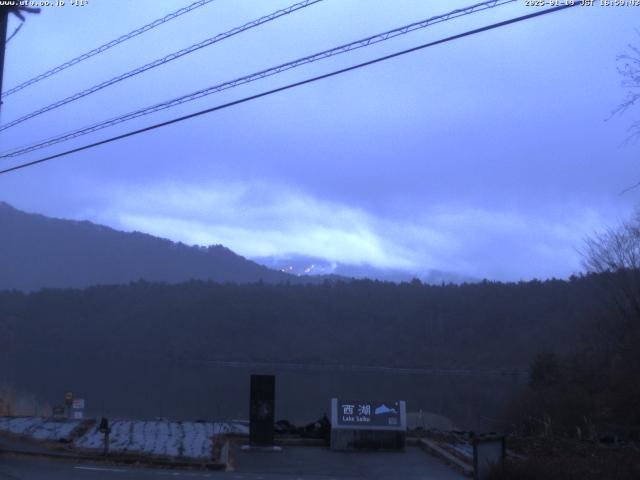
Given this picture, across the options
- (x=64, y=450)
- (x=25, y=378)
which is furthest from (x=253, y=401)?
(x=25, y=378)

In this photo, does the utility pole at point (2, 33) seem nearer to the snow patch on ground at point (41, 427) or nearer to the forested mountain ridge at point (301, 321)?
the snow patch on ground at point (41, 427)

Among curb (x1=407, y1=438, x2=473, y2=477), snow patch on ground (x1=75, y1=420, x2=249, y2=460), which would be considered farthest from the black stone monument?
curb (x1=407, y1=438, x2=473, y2=477)

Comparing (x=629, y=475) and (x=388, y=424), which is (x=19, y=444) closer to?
(x=388, y=424)

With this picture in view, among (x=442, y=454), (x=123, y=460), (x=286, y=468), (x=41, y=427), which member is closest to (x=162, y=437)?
(x=41, y=427)

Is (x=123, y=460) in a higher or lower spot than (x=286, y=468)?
higher

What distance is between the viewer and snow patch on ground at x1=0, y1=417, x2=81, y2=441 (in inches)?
752

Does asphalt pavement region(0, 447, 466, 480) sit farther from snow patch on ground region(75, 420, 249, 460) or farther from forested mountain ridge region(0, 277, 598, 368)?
forested mountain ridge region(0, 277, 598, 368)

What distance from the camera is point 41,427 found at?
2033cm

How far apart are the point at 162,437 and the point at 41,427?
3.07 m

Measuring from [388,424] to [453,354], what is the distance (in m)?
81.3

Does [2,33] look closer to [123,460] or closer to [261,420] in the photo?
[123,460]

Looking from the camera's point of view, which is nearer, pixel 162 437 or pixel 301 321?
pixel 162 437

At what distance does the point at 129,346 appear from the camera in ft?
382

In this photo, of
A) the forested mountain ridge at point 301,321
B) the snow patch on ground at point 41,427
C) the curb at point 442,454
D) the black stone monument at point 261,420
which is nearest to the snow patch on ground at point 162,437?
the snow patch on ground at point 41,427
